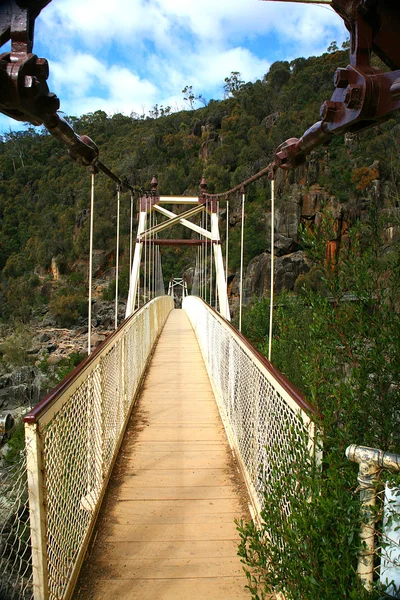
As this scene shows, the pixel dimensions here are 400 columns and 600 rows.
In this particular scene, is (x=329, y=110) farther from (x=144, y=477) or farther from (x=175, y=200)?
(x=175, y=200)

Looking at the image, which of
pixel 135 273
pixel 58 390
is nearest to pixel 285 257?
pixel 135 273

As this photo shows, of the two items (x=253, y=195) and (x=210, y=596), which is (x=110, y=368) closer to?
(x=210, y=596)

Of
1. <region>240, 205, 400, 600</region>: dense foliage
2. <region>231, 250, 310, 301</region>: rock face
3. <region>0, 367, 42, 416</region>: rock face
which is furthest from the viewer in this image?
<region>231, 250, 310, 301</region>: rock face

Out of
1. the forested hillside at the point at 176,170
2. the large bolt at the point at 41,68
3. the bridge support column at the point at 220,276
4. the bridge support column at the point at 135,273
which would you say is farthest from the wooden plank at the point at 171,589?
the forested hillside at the point at 176,170

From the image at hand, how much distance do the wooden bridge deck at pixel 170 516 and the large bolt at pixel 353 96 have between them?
191cm

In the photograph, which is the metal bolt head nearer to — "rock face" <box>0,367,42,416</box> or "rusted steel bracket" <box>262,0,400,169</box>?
"rusted steel bracket" <box>262,0,400,169</box>

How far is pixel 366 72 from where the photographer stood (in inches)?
60.6

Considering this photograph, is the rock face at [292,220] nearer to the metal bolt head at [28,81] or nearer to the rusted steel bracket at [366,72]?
the rusted steel bracket at [366,72]

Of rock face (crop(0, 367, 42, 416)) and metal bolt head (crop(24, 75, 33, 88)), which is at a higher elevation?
metal bolt head (crop(24, 75, 33, 88))

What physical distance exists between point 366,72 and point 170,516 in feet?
7.62

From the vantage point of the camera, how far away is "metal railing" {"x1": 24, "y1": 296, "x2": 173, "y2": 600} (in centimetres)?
170

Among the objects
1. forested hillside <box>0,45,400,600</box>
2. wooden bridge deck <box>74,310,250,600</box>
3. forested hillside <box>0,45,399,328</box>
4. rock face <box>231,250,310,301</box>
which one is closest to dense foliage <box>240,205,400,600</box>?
forested hillside <box>0,45,400,600</box>

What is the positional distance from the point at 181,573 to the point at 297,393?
99cm

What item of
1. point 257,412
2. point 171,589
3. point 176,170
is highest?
point 176,170
